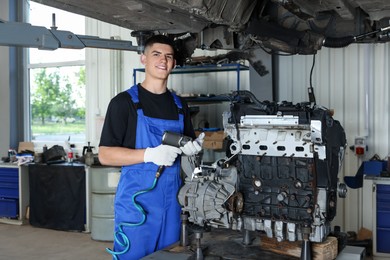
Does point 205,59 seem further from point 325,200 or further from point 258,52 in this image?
point 325,200

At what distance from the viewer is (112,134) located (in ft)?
5.89

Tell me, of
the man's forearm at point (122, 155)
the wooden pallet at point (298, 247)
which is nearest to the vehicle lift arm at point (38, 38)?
the man's forearm at point (122, 155)

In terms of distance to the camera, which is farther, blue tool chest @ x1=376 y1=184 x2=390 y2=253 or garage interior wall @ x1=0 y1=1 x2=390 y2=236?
garage interior wall @ x1=0 y1=1 x2=390 y2=236

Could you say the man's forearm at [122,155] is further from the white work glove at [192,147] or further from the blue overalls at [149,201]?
the white work glove at [192,147]

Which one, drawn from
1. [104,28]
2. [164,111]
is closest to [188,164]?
[164,111]

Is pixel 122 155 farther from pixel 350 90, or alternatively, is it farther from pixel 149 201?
pixel 350 90

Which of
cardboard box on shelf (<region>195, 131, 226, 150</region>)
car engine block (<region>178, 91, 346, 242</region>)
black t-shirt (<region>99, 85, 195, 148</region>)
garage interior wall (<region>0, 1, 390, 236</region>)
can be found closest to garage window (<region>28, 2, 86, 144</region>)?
garage interior wall (<region>0, 1, 390, 236</region>)

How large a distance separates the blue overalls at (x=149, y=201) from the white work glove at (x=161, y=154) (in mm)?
68

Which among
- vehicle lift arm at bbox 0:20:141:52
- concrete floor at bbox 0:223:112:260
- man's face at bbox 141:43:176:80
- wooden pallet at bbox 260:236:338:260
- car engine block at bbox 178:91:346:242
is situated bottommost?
concrete floor at bbox 0:223:112:260

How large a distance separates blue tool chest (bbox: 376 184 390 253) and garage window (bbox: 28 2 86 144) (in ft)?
12.0

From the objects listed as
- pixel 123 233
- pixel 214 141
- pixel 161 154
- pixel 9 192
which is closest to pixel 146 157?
pixel 161 154

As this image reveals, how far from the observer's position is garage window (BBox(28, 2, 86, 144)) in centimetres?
567

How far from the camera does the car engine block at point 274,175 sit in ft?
4.94

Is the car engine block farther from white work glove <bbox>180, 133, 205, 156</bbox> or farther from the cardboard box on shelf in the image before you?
the cardboard box on shelf
